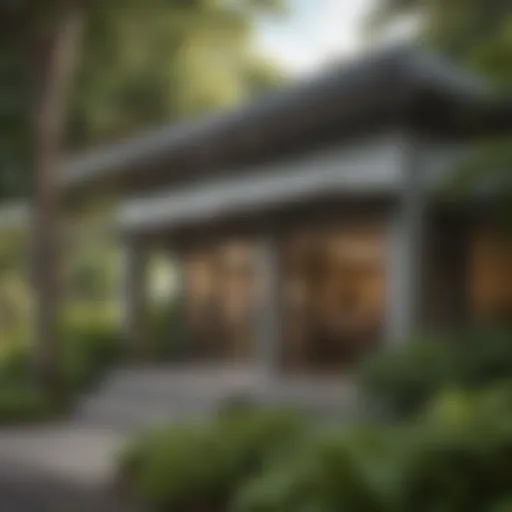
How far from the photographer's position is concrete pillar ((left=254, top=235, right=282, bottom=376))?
1059cm

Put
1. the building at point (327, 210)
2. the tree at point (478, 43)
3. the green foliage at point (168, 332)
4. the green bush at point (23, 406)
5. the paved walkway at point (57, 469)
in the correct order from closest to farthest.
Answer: the paved walkway at point (57, 469) → the tree at point (478, 43) → the building at point (327, 210) → the green bush at point (23, 406) → the green foliage at point (168, 332)

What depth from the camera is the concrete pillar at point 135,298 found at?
12867mm

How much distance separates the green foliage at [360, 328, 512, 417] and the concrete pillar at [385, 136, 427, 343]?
116cm

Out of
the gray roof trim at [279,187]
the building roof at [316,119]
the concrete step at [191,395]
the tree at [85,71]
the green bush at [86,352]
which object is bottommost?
the concrete step at [191,395]

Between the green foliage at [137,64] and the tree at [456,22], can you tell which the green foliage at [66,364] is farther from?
the tree at [456,22]

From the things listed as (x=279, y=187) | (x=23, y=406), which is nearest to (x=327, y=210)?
(x=279, y=187)

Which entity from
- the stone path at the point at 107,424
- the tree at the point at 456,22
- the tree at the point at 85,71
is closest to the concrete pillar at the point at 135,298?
the stone path at the point at 107,424

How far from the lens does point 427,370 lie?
6.95 meters

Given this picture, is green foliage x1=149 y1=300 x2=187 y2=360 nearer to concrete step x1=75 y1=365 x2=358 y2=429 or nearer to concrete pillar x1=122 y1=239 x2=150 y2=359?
concrete pillar x1=122 y1=239 x2=150 y2=359

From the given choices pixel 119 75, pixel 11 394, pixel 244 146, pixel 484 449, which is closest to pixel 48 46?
pixel 119 75

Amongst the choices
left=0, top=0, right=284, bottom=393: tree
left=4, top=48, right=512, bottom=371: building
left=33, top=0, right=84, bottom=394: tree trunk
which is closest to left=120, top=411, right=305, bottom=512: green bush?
left=4, top=48, right=512, bottom=371: building

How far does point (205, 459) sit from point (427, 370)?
195 cm

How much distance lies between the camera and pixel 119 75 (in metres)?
9.98

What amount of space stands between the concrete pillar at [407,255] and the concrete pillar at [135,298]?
4.50m
